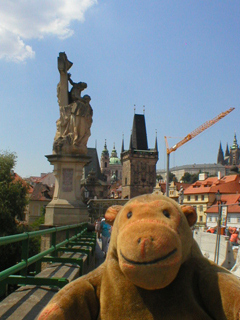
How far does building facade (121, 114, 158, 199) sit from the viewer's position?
109438 millimetres

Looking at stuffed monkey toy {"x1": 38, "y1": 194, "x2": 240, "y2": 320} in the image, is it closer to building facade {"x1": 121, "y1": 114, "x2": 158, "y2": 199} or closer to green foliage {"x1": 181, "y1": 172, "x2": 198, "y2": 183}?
building facade {"x1": 121, "y1": 114, "x2": 158, "y2": 199}

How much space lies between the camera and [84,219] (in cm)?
1066

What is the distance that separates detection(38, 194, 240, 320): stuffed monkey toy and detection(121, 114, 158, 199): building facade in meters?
105

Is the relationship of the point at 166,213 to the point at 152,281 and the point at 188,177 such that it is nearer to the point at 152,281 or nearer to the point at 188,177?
the point at 152,281

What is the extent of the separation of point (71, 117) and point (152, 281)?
884 centimetres

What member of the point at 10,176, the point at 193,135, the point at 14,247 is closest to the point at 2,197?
the point at 10,176

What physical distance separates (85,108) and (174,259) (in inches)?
348

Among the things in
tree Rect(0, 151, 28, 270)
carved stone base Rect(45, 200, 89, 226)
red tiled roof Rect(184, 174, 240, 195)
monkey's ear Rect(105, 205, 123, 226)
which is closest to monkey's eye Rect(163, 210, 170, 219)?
monkey's ear Rect(105, 205, 123, 226)

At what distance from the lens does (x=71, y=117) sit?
423 inches

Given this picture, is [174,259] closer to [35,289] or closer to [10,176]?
[35,289]

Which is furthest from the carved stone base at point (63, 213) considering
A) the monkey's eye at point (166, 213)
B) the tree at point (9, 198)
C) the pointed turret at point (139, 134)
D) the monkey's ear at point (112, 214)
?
the pointed turret at point (139, 134)

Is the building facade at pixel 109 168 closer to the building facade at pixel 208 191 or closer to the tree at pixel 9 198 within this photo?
the building facade at pixel 208 191

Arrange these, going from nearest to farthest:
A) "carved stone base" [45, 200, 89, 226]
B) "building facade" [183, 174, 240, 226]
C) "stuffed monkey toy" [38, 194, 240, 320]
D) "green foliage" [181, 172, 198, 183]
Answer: "stuffed monkey toy" [38, 194, 240, 320] → "carved stone base" [45, 200, 89, 226] → "building facade" [183, 174, 240, 226] → "green foliage" [181, 172, 198, 183]

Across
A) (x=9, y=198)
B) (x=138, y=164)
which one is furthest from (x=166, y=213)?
(x=138, y=164)
